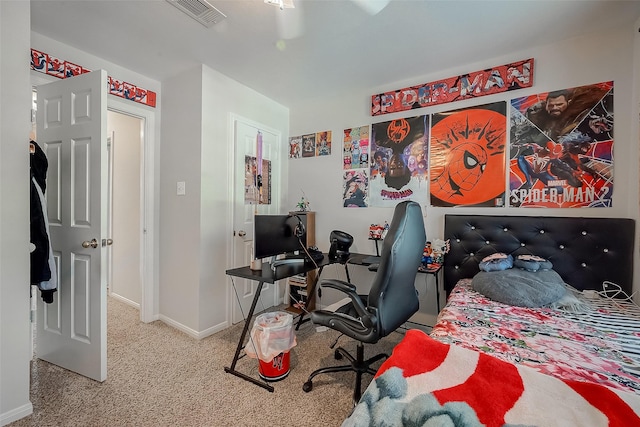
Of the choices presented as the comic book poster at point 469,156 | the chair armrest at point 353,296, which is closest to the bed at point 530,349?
the comic book poster at point 469,156

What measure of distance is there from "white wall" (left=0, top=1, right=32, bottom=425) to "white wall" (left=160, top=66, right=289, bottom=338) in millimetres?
1107

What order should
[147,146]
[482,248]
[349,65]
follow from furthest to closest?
[147,146]
[349,65]
[482,248]

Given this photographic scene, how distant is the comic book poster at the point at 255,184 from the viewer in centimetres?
301

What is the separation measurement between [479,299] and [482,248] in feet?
2.22

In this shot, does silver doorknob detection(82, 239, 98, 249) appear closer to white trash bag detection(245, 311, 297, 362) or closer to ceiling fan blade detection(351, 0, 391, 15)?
white trash bag detection(245, 311, 297, 362)

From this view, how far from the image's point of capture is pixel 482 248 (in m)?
2.31

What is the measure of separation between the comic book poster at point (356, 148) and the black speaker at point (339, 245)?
81 centimetres

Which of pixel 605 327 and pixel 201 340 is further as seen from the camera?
pixel 201 340

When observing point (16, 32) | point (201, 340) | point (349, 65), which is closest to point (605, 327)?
point (349, 65)

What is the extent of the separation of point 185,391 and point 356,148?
260 cm

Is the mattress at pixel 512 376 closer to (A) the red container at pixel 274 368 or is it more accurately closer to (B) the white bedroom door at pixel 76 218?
(A) the red container at pixel 274 368

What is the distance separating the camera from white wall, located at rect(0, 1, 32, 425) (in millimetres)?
1525

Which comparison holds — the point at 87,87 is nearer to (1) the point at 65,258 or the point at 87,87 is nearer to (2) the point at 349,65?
(1) the point at 65,258

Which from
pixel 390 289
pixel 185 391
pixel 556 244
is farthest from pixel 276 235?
pixel 556 244
